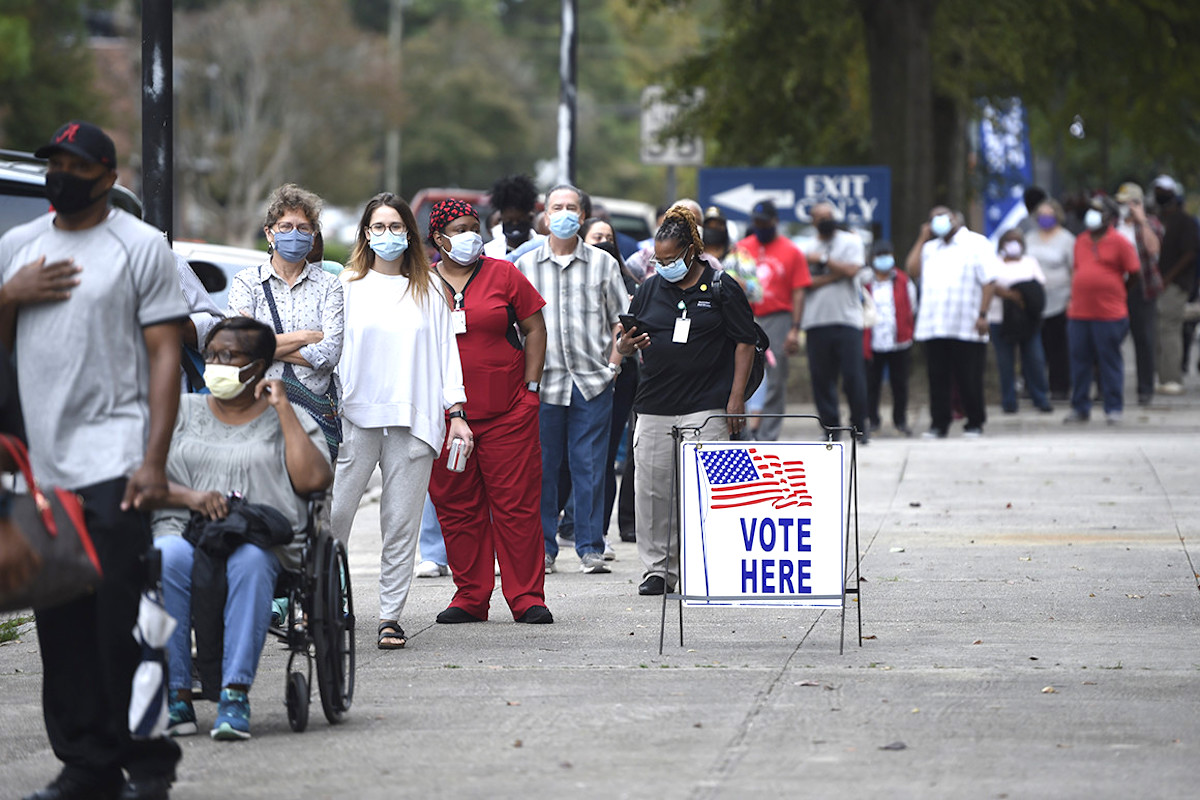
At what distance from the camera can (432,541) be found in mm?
10805

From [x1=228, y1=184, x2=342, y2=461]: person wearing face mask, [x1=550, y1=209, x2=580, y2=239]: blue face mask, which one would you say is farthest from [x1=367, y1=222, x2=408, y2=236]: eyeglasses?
[x1=550, y1=209, x2=580, y2=239]: blue face mask

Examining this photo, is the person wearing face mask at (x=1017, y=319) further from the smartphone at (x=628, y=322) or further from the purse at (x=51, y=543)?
the purse at (x=51, y=543)

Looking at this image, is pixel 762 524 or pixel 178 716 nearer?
pixel 178 716

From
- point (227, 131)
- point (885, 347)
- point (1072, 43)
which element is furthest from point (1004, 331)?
point (227, 131)

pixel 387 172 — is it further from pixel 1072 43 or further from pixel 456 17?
pixel 1072 43

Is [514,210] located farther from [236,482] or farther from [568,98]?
[568,98]

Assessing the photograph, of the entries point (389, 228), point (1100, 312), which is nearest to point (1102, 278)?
point (1100, 312)

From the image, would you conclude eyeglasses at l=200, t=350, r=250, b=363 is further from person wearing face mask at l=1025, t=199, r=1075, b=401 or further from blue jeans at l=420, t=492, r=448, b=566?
person wearing face mask at l=1025, t=199, r=1075, b=401

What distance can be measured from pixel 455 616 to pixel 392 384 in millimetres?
1193

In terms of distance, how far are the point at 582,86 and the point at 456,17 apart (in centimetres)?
755

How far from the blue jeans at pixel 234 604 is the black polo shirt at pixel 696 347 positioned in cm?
333

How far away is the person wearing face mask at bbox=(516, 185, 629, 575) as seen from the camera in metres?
10.4

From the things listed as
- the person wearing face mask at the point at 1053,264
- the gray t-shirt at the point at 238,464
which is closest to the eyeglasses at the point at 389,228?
the gray t-shirt at the point at 238,464

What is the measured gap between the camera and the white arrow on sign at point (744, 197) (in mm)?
20062
